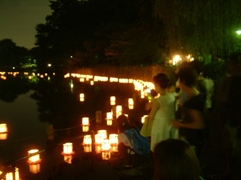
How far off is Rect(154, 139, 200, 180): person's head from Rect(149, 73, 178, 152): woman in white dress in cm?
242

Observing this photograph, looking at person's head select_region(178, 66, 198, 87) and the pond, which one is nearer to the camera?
person's head select_region(178, 66, 198, 87)

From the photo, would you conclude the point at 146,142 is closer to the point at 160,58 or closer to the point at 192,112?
the point at 192,112

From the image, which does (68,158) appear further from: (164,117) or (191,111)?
(191,111)

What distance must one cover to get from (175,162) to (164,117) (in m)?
2.56

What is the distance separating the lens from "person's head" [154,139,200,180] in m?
1.56

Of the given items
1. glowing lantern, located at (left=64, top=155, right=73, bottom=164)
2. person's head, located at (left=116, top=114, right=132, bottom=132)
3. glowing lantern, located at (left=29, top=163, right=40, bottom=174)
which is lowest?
glowing lantern, located at (left=29, top=163, right=40, bottom=174)

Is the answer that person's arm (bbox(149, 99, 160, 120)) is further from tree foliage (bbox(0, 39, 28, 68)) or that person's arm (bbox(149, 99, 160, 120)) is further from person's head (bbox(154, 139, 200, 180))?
tree foliage (bbox(0, 39, 28, 68))

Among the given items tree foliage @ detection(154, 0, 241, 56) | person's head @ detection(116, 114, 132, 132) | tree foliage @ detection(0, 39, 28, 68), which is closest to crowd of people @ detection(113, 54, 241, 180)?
person's head @ detection(116, 114, 132, 132)

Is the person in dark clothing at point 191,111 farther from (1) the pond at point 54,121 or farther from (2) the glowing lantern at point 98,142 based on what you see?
(2) the glowing lantern at point 98,142

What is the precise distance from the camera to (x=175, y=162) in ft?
5.13

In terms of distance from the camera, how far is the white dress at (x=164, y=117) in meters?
4.06

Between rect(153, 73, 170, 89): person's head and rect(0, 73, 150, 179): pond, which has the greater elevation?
rect(153, 73, 170, 89): person's head

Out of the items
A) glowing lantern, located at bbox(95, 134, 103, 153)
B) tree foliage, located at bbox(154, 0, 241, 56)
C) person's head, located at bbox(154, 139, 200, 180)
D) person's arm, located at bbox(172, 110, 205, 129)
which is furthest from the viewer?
tree foliage, located at bbox(154, 0, 241, 56)

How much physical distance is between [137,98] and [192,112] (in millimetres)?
9999
